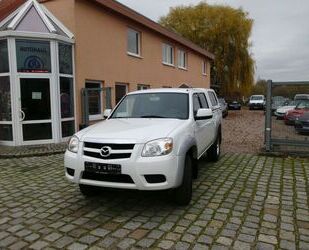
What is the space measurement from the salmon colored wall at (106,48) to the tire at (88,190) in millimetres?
6802

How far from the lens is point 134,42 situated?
16.1 m

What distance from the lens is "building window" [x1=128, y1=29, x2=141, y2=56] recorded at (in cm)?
→ 1555

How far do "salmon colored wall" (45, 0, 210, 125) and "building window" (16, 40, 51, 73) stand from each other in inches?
47.9

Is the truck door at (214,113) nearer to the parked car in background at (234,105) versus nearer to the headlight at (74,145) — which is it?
the headlight at (74,145)

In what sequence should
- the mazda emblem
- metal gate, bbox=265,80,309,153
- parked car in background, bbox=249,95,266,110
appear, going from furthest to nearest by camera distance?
parked car in background, bbox=249,95,266,110 → metal gate, bbox=265,80,309,153 → the mazda emblem

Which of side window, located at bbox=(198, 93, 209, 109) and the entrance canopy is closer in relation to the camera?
side window, located at bbox=(198, 93, 209, 109)

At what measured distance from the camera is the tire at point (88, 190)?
5310 millimetres

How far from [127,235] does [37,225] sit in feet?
4.24

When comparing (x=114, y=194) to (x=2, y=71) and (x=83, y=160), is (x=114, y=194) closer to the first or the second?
(x=83, y=160)

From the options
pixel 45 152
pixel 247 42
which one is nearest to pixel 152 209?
pixel 45 152

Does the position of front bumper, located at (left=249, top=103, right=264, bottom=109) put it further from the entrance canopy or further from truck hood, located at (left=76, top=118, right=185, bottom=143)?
truck hood, located at (left=76, top=118, right=185, bottom=143)

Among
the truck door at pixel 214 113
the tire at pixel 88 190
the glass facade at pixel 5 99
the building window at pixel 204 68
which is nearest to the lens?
the tire at pixel 88 190

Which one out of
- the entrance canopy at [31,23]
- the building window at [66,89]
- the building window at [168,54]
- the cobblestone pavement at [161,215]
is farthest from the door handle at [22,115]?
the building window at [168,54]

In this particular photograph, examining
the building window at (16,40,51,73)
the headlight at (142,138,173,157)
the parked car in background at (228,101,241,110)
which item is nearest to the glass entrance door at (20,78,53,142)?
the building window at (16,40,51,73)
